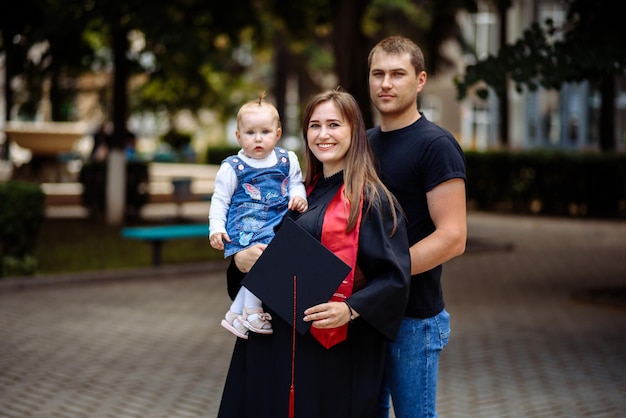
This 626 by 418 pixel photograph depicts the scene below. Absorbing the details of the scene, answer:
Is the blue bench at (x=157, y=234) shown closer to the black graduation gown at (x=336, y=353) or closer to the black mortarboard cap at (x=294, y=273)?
the black graduation gown at (x=336, y=353)

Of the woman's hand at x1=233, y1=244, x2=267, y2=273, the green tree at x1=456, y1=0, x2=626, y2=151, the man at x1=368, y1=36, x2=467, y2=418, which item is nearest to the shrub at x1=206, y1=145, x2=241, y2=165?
the green tree at x1=456, y1=0, x2=626, y2=151

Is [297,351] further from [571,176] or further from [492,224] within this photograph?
[571,176]

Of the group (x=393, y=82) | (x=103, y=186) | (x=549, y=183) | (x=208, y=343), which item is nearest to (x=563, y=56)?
(x=208, y=343)

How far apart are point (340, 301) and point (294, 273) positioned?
0.18m

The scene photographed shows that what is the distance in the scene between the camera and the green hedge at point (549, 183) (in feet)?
72.4

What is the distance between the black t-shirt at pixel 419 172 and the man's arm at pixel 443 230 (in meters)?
0.04

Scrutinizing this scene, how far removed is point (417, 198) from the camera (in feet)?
11.6

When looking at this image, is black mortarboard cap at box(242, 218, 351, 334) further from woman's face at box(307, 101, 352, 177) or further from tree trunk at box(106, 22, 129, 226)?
tree trunk at box(106, 22, 129, 226)

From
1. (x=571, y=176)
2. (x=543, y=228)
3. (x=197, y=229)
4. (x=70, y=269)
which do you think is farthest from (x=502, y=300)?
(x=571, y=176)

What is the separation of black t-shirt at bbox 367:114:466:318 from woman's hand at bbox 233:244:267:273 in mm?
519

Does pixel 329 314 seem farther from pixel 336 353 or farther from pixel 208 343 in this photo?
pixel 208 343

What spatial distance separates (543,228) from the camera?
64.4 ft

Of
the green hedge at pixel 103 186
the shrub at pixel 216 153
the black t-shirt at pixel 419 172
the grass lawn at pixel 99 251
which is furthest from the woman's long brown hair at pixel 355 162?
the shrub at pixel 216 153

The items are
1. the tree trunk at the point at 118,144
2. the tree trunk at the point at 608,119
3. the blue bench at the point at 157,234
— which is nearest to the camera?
the blue bench at the point at 157,234
